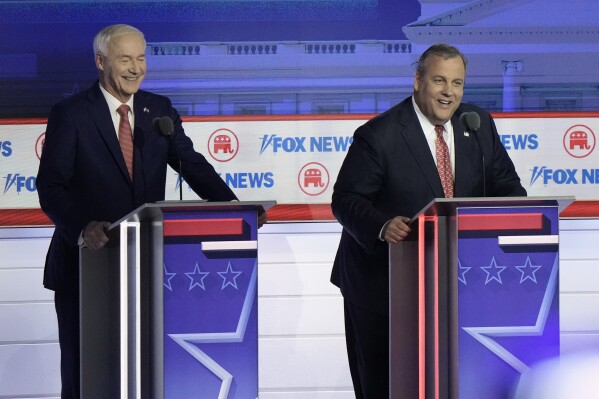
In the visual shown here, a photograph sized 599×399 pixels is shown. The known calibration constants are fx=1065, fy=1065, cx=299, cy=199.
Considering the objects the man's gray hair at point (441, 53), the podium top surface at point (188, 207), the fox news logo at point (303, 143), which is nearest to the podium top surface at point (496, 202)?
the podium top surface at point (188, 207)

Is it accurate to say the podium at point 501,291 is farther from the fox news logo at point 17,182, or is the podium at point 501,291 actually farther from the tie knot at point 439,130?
the fox news logo at point 17,182

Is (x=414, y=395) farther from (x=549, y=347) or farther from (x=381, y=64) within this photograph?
(x=381, y=64)

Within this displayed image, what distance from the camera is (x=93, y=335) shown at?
3.33 metres

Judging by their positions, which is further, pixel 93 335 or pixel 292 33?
pixel 292 33

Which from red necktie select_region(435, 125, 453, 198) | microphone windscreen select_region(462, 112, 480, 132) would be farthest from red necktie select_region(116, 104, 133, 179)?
microphone windscreen select_region(462, 112, 480, 132)

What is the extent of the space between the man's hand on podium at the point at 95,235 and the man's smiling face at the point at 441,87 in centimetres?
111

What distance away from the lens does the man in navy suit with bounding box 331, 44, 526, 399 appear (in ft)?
11.2

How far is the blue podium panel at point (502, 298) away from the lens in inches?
114

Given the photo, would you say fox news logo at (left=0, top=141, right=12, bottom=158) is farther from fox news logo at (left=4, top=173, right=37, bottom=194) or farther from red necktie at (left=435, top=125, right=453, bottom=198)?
red necktie at (left=435, top=125, right=453, bottom=198)

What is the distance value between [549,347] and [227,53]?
3252mm

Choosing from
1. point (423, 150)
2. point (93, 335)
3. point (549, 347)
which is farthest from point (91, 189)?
point (549, 347)

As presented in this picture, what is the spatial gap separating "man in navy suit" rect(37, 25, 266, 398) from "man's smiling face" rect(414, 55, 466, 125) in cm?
84

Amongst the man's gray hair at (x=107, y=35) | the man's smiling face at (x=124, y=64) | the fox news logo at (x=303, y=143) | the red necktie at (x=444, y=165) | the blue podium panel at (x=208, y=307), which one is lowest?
the blue podium panel at (x=208, y=307)

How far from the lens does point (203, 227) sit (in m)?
2.92
